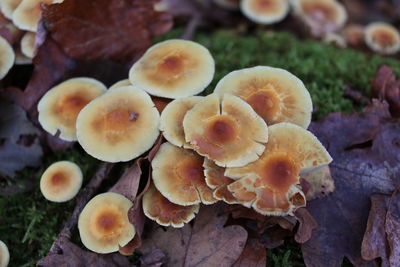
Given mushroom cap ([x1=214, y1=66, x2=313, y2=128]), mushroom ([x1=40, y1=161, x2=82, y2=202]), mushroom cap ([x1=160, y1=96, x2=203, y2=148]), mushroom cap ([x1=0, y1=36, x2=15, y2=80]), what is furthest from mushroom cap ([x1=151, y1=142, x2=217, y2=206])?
mushroom cap ([x1=0, y1=36, x2=15, y2=80])

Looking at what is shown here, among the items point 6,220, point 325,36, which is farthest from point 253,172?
point 325,36

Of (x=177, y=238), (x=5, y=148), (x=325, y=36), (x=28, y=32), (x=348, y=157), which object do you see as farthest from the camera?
(x=325, y=36)

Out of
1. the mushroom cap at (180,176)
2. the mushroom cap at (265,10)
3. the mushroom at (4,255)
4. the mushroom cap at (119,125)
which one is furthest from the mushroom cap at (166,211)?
the mushroom cap at (265,10)

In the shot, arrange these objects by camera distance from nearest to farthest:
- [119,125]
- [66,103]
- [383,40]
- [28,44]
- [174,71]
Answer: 1. [119,125]
2. [174,71]
3. [66,103]
4. [28,44]
5. [383,40]

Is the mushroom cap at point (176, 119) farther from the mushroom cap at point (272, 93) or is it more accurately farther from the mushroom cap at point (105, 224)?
the mushroom cap at point (105, 224)

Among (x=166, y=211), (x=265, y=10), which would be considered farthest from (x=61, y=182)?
(x=265, y=10)

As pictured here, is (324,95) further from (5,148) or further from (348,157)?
(5,148)

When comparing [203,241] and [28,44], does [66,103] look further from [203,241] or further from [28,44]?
[203,241]
